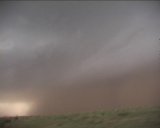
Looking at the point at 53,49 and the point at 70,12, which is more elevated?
the point at 70,12

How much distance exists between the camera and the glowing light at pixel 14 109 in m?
3.38

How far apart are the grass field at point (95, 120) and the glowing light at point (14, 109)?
0.22 ft

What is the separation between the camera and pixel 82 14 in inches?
139

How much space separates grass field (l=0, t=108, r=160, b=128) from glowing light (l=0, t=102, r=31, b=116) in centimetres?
7

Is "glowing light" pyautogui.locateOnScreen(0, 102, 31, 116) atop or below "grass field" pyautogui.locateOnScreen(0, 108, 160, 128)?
atop

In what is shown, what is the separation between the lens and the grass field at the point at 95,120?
3.34m

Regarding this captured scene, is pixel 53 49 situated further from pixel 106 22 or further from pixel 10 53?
pixel 106 22

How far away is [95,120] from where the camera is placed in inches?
132

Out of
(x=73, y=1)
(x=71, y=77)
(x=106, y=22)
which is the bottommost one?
(x=71, y=77)

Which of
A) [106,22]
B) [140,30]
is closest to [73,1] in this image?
[106,22]

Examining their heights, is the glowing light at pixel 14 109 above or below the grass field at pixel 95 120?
above

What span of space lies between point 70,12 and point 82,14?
17cm

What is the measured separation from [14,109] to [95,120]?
1.07 m

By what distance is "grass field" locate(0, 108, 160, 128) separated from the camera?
131 inches
